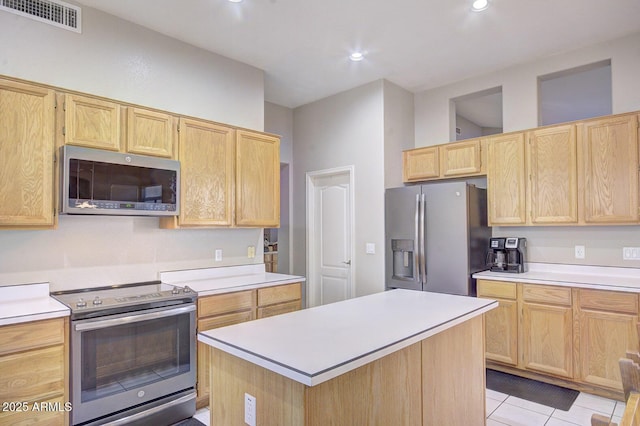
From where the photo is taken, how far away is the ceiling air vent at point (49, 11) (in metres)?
2.67

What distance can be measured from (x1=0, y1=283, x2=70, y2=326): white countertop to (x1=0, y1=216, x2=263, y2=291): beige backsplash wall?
5 cm

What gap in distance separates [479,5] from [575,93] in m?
3.07

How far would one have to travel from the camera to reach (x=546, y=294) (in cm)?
332

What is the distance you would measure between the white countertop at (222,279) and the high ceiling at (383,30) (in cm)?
215

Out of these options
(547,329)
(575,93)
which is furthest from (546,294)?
(575,93)

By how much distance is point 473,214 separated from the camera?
388 cm

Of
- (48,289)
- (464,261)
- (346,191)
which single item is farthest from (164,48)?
(464,261)

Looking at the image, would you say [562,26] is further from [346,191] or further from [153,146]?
[153,146]

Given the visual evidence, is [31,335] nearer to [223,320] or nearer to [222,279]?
[223,320]

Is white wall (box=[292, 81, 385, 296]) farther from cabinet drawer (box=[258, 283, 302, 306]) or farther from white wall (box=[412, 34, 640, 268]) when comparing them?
cabinet drawer (box=[258, 283, 302, 306])

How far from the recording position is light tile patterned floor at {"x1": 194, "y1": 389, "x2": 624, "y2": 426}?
272 centimetres

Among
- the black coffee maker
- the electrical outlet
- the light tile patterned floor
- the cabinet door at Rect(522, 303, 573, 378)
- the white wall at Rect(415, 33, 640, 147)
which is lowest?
the light tile patterned floor

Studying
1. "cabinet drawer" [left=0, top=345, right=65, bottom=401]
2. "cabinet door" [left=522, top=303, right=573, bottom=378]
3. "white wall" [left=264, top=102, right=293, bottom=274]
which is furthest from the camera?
"white wall" [left=264, top=102, right=293, bottom=274]

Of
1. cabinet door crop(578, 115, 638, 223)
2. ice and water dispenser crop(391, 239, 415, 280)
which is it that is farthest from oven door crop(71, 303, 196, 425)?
cabinet door crop(578, 115, 638, 223)
